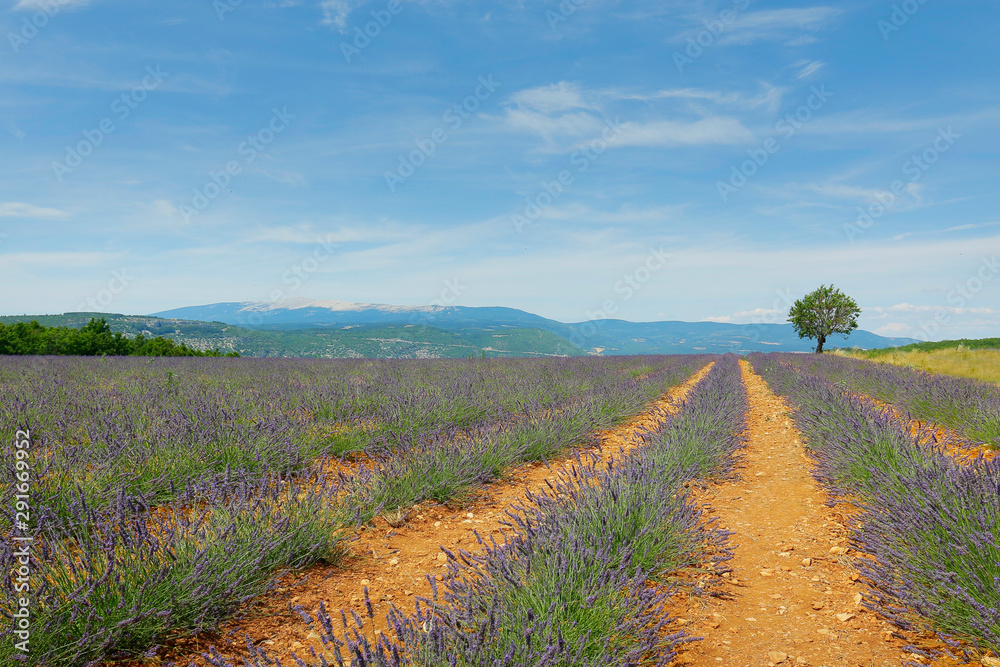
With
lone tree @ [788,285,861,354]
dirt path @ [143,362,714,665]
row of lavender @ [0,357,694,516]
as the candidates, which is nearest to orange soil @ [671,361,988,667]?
dirt path @ [143,362,714,665]

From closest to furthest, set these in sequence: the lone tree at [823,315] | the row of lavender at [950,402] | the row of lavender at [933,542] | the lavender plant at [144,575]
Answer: the lavender plant at [144,575] → the row of lavender at [933,542] → the row of lavender at [950,402] → the lone tree at [823,315]

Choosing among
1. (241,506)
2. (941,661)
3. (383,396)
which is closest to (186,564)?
(241,506)

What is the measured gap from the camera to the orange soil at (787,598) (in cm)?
199

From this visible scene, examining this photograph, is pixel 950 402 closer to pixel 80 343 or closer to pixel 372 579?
pixel 372 579

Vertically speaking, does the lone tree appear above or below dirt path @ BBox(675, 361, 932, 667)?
above

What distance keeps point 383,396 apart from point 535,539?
15.4 ft

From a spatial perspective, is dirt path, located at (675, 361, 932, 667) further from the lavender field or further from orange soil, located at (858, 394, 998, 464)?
orange soil, located at (858, 394, 998, 464)

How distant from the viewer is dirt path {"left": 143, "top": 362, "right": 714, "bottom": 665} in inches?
80.5

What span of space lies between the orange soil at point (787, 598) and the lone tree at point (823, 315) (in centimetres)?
4622

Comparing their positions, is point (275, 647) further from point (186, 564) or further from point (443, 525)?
point (443, 525)

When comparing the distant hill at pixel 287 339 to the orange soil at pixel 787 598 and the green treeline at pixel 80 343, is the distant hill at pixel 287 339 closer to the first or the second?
the green treeline at pixel 80 343

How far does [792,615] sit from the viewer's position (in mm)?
2295

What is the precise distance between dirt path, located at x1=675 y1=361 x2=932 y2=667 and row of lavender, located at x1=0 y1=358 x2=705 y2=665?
6.80ft

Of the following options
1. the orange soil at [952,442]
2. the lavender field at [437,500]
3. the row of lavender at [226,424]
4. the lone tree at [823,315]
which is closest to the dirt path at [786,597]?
the lavender field at [437,500]
